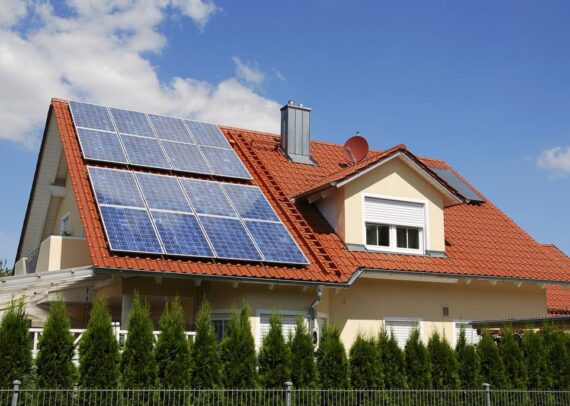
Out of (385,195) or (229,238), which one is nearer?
(229,238)

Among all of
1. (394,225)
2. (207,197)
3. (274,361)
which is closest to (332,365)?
(274,361)

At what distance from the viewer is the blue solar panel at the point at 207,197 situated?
1891 cm

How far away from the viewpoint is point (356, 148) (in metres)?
25.2

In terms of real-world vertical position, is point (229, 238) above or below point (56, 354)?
above

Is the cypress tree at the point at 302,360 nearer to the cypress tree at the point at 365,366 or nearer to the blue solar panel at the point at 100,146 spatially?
the cypress tree at the point at 365,366

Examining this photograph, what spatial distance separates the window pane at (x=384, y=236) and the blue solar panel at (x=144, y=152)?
666 centimetres

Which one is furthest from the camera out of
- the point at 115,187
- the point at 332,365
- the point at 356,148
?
the point at 356,148

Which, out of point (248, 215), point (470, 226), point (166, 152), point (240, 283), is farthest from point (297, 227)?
point (470, 226)

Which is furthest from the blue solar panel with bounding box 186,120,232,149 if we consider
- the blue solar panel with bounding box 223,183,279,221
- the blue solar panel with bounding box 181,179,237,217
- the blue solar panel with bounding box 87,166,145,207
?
the blue solar panel with bounding box 87,166,145,207

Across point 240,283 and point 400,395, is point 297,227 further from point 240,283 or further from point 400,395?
point 400,395

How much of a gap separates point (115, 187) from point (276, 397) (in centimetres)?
744

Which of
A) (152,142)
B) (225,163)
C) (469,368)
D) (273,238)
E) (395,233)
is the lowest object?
(469,368)

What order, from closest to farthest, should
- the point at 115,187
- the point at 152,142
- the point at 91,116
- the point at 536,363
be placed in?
the point at 536,363 < the point at 115,187 < the point at 152,142 < the point at 91,116

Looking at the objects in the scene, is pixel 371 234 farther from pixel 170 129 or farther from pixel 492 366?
pixel 170 129
